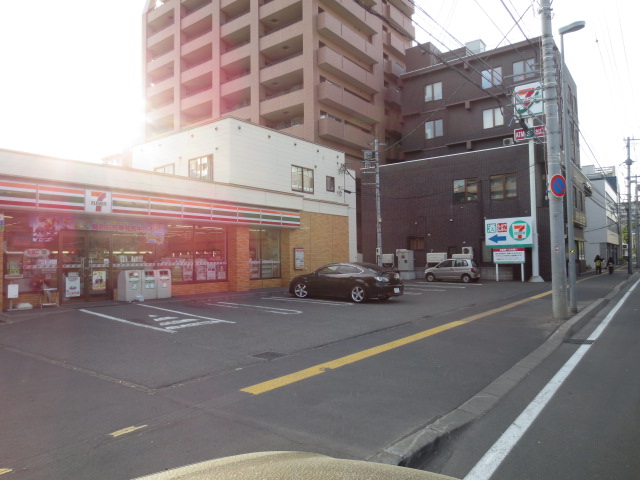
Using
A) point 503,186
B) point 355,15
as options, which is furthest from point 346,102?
point 503,186

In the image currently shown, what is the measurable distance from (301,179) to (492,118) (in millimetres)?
18637

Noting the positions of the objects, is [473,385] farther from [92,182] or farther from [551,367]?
[92,182]

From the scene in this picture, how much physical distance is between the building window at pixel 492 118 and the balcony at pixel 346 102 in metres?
8.66

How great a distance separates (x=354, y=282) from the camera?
47.9 feet

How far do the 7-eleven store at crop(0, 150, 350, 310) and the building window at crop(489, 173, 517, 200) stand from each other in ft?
49.6

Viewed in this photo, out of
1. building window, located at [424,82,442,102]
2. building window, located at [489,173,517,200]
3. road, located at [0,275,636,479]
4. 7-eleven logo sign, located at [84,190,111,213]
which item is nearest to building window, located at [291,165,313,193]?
7-eleven logo sign, located at [84,190,111,213]

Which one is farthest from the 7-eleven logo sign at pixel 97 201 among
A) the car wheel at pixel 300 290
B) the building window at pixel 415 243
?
the building window at pixel 415 243

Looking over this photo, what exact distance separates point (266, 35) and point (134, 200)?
24430 mm

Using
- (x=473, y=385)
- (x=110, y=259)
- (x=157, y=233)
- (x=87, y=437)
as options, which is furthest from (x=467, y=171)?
(x=87, y=437)

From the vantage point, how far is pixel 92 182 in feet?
44.1

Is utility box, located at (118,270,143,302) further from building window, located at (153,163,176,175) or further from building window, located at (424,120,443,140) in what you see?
building window, located at (424,120,443,140)

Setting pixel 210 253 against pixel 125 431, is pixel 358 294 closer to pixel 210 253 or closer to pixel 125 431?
pixel 210 253

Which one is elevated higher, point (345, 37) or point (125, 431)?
point (345, 37)

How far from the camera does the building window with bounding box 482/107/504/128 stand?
106ft
